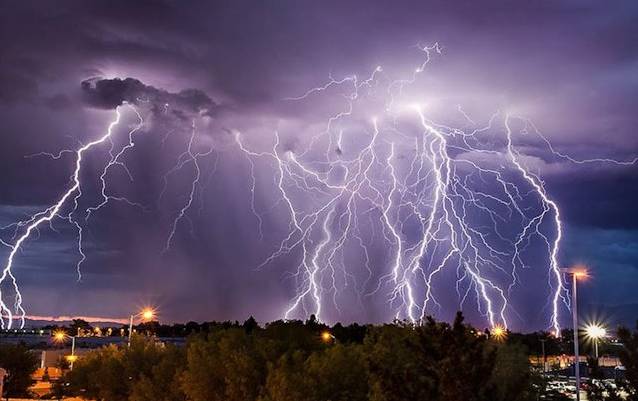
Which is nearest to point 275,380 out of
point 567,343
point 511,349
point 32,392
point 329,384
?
point 329,384

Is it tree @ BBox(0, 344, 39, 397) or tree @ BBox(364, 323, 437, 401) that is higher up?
tree @ BBox(364, 323, 437, 401)

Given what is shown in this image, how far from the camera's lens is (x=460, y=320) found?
10938 mm

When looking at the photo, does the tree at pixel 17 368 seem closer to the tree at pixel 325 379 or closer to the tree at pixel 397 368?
the tree at pixel 325 379

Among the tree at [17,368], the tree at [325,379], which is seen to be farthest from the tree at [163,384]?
the tree at [17,368]

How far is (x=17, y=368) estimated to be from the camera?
4069 cm

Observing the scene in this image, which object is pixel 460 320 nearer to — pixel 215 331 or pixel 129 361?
pixel 215 331

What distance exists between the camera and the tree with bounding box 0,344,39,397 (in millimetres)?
40188

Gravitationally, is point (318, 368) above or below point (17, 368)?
above

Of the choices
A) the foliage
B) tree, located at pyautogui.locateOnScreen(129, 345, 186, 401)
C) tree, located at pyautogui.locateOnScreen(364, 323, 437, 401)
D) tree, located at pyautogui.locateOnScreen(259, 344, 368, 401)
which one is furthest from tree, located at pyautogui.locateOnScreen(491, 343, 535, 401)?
tree, located at pyautogui.locateOnScreen(129, 345, 186, 401)

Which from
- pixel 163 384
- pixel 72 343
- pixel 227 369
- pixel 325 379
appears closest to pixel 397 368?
pixel 325 379

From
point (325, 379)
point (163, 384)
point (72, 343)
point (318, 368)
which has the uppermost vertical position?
point (72, 343)

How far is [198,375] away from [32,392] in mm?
23810

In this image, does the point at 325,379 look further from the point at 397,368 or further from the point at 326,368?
the point at 397,368

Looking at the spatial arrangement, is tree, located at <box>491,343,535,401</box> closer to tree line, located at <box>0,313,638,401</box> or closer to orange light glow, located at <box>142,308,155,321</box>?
tree line, located at <box>0,313,638,401</box>
